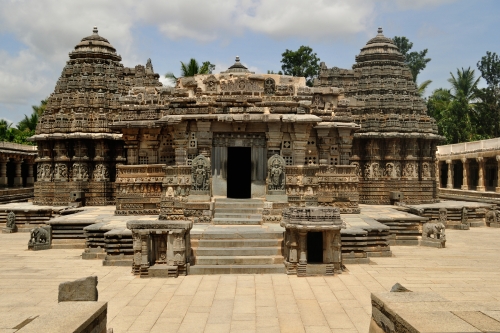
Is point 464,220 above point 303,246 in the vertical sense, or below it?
below

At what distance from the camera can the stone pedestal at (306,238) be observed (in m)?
9.73

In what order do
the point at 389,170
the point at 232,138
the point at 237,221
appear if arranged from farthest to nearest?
the point at 389,170 < the point at 232,138 < the point at 237,221

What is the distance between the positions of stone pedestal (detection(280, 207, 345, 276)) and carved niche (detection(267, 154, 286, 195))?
3.43 meters

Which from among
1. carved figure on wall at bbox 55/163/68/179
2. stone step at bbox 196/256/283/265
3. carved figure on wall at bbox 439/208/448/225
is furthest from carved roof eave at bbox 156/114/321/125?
carved figure on wall at bbox 55/163/68/179

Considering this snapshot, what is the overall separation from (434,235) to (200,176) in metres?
7.76

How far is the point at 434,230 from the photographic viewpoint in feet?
44.9

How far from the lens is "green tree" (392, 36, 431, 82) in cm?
4941

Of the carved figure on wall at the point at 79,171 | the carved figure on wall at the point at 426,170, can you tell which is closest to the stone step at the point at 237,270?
the carved figure on wall at the point at 79,171

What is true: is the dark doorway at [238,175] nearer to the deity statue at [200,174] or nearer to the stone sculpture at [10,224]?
the deity statue at [200,174]

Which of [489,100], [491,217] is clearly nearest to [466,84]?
[489,100]

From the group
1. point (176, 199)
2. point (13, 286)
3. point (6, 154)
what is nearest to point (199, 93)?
point (176, 199)

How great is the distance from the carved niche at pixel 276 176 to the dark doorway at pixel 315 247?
329cm

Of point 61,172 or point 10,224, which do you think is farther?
point 61,172

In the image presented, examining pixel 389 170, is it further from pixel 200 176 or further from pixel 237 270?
pixel 237 270
